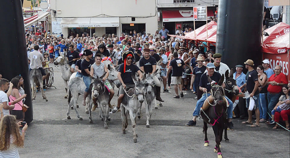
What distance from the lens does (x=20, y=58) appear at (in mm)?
9875

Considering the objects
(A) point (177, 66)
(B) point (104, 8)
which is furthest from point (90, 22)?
(A) point (177, 66)

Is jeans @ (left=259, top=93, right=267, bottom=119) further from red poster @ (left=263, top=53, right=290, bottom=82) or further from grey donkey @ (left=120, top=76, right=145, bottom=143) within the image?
grey donkey @ (left=120, top=76, right=145, bottom=143)

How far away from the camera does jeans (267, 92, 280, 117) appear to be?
400 inches

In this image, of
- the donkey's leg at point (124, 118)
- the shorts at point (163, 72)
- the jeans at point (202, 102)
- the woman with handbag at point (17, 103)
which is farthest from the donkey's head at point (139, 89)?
the shorts at point (163, 72)

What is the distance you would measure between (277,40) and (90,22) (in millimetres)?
29106

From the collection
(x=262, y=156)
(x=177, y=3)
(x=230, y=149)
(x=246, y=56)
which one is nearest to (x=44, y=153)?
(x=230, y=149)

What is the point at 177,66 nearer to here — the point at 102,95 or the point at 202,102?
the point at 102,95

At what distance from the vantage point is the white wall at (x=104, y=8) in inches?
1511

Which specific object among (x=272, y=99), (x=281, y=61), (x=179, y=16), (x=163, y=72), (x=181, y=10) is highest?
(x=181, y=10)

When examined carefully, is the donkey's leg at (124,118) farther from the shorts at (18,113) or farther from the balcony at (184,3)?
the balcony at (184,3)

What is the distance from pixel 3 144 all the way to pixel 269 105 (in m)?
8.09

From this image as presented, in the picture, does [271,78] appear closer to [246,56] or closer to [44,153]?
[246,56]

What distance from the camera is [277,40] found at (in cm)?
1159

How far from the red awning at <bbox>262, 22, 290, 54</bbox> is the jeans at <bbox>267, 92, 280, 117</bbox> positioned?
149cm
